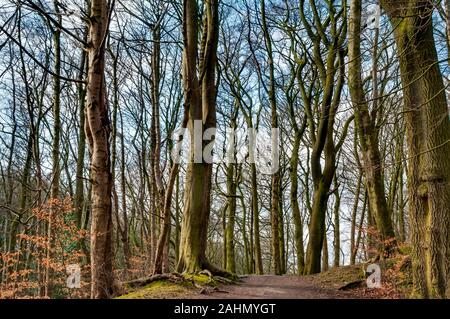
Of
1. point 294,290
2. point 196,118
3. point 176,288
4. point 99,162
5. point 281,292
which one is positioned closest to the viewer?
point 99,162

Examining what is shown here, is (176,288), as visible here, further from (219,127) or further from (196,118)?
(219,127)

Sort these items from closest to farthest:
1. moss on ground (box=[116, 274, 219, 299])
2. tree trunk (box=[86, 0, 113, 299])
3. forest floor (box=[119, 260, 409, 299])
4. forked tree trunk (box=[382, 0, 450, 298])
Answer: tree trunk (box=[86, 0, 113, 299]) < forked tree trunk (box=[382, 0, 450, 298]) < moss on ground (box=[116, 274, 219, 299]) < forest floor (box=[119, 260, 409, 299])

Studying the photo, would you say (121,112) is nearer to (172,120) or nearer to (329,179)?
(172,120)

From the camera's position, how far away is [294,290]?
6891 mm

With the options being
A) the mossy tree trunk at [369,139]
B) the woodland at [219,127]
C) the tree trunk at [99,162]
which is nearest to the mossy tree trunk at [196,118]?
the woodland at [219,127]

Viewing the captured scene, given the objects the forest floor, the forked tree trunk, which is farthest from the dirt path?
the forked tree trunk

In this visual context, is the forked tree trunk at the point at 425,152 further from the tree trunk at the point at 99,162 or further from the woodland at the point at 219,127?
the tree trunk at the point at 99,162

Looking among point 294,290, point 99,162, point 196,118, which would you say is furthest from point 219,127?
point 99,162

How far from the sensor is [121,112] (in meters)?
16.4

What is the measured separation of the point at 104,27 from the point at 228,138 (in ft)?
42.2

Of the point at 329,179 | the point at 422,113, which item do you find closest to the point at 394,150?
the point at 329,179

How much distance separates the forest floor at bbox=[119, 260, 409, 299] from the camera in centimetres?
555

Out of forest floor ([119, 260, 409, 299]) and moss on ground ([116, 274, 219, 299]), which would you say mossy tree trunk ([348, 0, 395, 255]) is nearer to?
forest floor ([119, 260, 409, 299])
